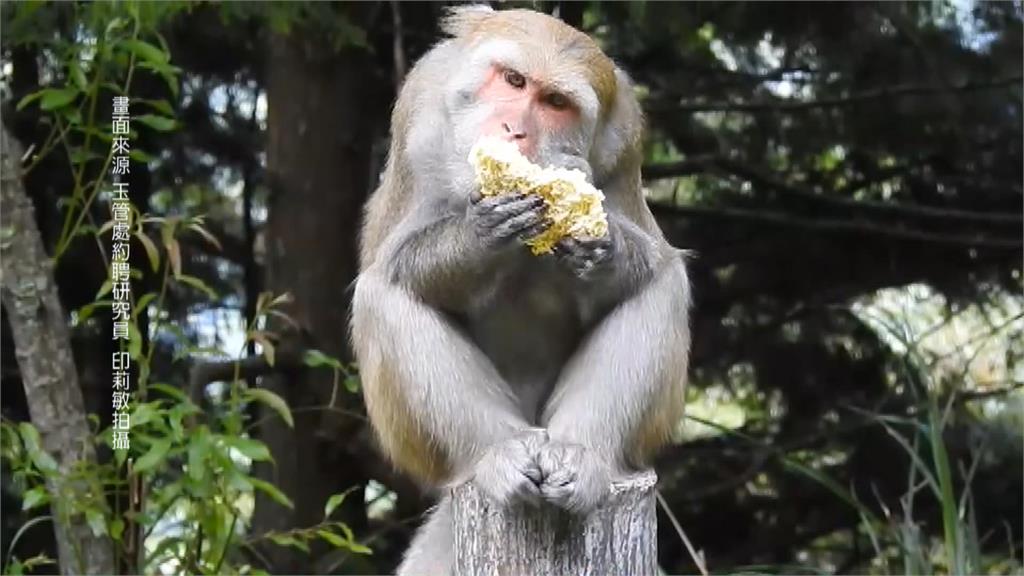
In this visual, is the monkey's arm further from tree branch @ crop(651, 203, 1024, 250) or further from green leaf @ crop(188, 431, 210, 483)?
tree branch @ crop(651, 203, 1024, 250)

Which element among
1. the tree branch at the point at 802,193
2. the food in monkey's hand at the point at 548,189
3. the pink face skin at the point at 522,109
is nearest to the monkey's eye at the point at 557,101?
the pink face skin at the point at 522,109

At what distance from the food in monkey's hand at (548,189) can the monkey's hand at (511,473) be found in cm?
49

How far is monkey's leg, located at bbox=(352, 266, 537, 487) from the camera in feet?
14.0

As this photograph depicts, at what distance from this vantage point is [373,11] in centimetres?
758

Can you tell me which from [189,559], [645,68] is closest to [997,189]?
[645,68]

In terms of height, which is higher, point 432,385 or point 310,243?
point 310,243

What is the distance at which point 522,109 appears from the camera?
13.8 ft

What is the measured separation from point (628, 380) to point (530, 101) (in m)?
0.79

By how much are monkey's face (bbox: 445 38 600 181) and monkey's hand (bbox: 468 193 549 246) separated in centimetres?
27

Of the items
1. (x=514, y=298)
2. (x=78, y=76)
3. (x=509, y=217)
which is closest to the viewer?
(x=509, y=217)

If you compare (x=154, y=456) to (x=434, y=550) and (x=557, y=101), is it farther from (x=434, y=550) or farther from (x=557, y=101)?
(x=557, y=101)

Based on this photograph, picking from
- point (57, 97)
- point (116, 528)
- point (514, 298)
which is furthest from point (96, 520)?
point (514, 298)

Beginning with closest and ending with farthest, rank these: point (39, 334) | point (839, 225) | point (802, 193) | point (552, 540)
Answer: point (552, 540)
point (39, 334)
point (802, 193)
point (839, 225)

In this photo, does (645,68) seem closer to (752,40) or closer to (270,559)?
(752,40)
